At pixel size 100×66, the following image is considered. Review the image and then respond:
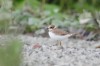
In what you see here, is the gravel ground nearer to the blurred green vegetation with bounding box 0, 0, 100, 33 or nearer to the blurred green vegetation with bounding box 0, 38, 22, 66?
the blurred green vegetation with bounding box 0, 38, 22, 66

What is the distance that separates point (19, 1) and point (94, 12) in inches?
79.2

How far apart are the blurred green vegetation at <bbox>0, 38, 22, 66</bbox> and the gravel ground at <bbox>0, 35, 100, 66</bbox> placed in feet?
0.87

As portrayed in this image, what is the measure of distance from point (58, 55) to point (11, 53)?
1.37 meters

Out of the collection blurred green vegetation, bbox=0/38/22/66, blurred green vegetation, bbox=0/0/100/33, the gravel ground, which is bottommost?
blurred green vegetation, bbox=0/0/100/33

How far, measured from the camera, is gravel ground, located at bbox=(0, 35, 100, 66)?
18.5 feet

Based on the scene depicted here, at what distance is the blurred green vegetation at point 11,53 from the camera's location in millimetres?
4816

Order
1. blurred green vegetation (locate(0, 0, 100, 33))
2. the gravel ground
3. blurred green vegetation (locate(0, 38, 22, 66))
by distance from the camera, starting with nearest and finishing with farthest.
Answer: blurred green vegetation (locate(0, 38, 22, 66)), the gravel ground, blurred green vegetation (locate(0, 0, 100, 33))

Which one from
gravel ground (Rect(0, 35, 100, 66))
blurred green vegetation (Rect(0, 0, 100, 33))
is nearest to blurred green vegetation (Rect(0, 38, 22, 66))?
gravel ground (Rect(0, 35, 100, 66))

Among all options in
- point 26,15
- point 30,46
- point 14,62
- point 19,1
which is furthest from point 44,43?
point 19,1

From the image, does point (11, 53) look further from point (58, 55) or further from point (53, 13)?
point (53, 13)

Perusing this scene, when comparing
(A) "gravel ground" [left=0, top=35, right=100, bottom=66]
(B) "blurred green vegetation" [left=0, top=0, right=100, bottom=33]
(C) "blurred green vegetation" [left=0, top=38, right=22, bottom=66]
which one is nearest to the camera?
(C) "blurred green vegetation" [left=0, top=38, right=22, bottom=66]

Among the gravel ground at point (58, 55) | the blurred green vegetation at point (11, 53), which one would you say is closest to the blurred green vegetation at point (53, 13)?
the gravel ground at point (58, 55)

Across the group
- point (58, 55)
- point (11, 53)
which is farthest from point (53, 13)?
point (11, 53)

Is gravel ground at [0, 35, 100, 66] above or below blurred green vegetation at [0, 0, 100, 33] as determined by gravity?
above
